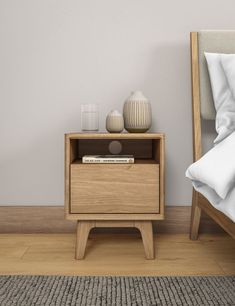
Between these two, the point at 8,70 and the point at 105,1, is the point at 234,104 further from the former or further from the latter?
the point at 8,70

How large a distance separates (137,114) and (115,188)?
34cm

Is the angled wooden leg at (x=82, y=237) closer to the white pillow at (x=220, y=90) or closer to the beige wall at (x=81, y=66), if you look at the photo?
the beige wall at (x=81, y=66)

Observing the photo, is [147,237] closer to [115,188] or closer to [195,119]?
[115,188]

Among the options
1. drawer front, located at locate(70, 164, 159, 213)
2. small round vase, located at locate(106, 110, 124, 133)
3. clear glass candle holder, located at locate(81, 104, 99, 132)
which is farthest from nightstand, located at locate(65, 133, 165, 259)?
clear glass candle holder, located at locate(81, 104, 99, 132)

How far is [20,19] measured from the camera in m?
2.01

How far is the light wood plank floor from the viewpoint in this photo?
1536 mm

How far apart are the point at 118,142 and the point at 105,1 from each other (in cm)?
69

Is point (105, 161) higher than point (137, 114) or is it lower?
lower

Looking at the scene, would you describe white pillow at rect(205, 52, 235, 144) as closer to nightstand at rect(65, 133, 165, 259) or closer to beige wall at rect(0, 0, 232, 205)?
beige wall at rect(0, 0, 232, 205)

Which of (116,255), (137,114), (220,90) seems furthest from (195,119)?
(116,255)

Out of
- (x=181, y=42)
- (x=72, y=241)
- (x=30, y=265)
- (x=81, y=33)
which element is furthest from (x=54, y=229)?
(x=181, y=42)

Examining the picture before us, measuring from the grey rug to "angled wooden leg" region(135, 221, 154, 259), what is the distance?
0.23 metres

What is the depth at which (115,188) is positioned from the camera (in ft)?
5.44

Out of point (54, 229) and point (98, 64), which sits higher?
point (98, 64)
